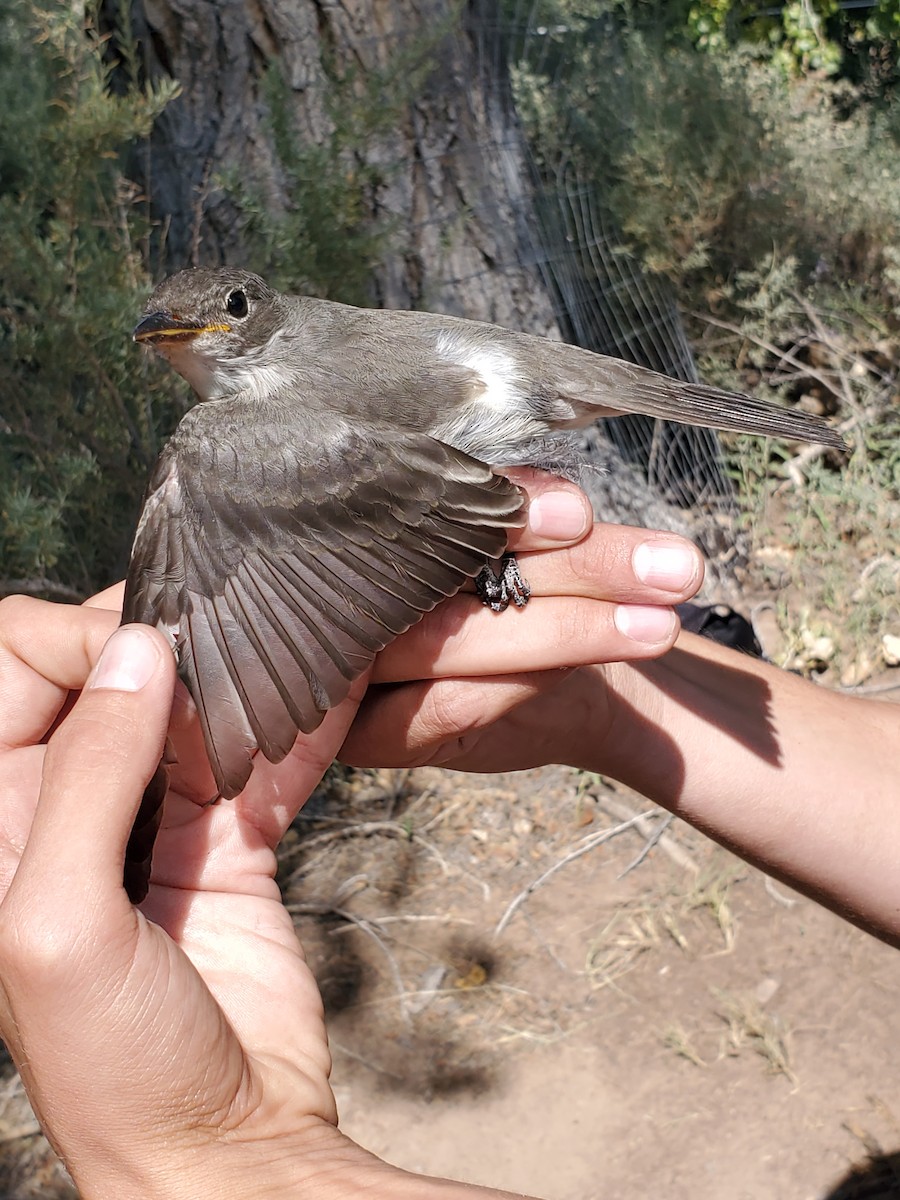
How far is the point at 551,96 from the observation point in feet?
22.1

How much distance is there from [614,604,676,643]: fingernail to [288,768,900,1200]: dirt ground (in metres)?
1.85

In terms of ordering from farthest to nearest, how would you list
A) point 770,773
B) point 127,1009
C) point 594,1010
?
point 594,1010, point 770,773, point 127,1009

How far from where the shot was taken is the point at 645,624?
2.14 meters

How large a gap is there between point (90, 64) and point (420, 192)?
1618 millimetres

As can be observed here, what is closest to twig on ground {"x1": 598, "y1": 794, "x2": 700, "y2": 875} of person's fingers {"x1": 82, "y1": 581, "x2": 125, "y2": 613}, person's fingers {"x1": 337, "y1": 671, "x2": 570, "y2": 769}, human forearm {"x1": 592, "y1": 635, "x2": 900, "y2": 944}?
human forearm {"x1": 592, "y1": 635, "x2": 900, "y2": 944}

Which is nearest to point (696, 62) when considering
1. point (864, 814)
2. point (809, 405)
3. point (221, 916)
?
point (809, 405)

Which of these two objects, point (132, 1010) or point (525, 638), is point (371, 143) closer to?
point (525, 638)

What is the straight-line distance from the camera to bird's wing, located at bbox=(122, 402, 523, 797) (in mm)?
2008

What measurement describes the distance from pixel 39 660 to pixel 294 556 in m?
0.54

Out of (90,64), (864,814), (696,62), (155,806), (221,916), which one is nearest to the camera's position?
(155,806)

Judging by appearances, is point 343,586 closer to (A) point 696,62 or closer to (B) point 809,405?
(B) point 809,405

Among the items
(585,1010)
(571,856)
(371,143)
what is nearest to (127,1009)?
Result: (585,1010)

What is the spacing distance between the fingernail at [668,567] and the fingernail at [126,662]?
3.14 feet

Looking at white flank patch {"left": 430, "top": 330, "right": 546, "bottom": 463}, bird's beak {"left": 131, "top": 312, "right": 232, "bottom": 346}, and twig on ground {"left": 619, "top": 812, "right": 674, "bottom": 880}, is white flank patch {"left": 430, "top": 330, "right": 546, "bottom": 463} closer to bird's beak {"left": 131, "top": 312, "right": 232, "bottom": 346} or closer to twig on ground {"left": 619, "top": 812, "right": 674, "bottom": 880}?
bird's beak {"left": 131, "top": 312, "right": 232, "bottom": 346}
